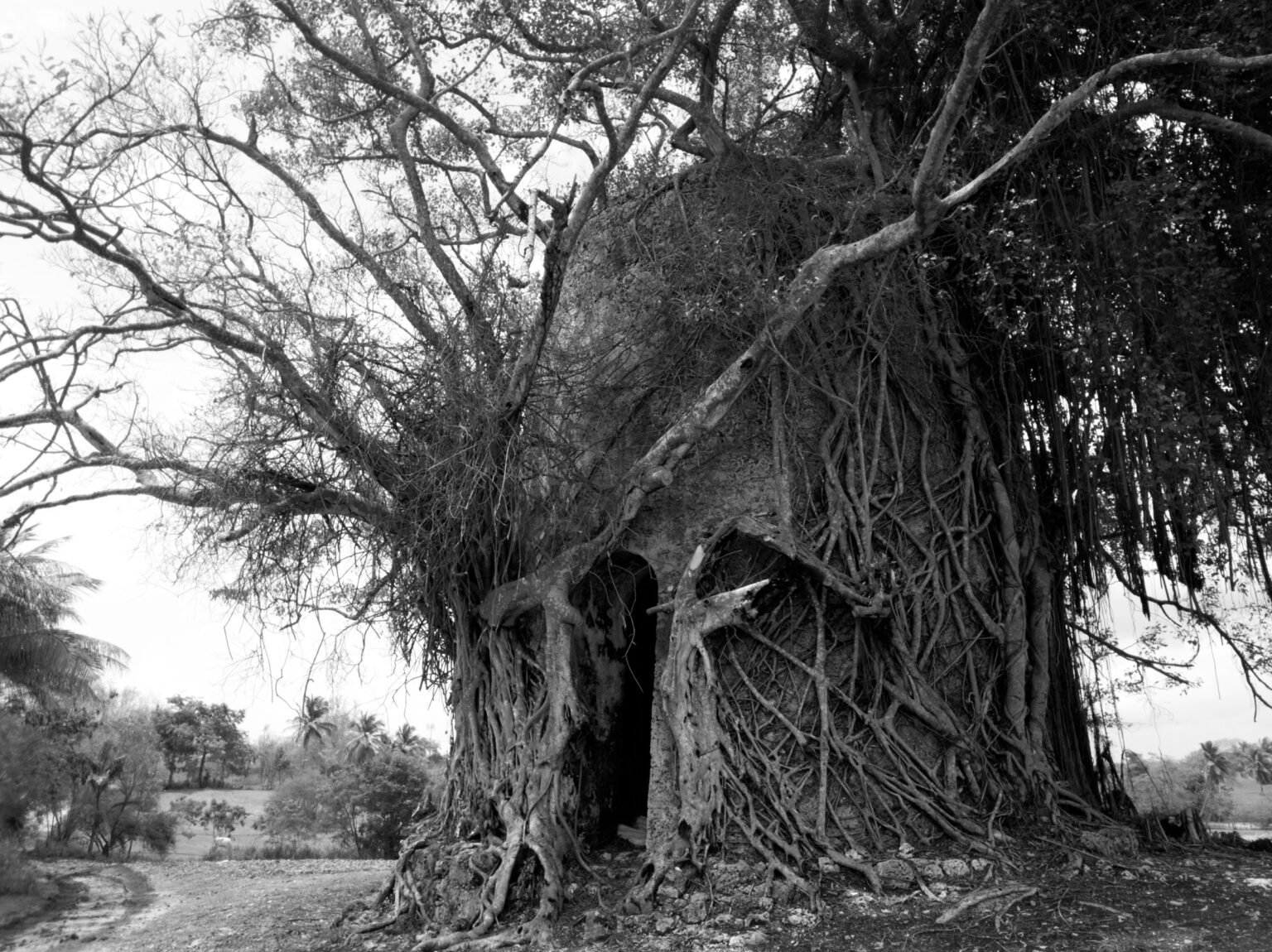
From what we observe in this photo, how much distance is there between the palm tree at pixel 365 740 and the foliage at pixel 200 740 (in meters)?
3.72

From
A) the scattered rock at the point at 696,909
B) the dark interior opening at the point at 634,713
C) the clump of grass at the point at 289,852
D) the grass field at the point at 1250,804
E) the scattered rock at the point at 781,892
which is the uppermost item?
the dark interior opening at the point at 634,713

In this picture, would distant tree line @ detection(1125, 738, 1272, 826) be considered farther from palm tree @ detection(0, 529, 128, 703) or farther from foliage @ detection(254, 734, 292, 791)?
foliage @ detection(254, 734, 292, 791)

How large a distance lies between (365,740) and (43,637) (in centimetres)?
1759

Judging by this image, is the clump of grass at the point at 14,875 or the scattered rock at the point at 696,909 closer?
the scattered rock at the point at 696,909

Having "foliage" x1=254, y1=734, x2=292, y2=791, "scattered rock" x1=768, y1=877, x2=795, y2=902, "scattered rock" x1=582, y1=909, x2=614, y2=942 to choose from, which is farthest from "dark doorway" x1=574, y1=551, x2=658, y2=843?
"foliage" x1=254, y1=734, x2=292, y2=791

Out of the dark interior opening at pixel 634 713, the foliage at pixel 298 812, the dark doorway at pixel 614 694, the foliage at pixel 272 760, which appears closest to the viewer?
the dark doorway at pixel 614 694

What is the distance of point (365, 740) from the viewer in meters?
32.7

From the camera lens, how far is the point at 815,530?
7.17 metres

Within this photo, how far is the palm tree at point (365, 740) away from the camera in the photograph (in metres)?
32.6

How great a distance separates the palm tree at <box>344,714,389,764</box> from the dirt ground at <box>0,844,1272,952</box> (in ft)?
84.0

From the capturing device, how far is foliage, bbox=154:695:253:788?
3238 centimetres

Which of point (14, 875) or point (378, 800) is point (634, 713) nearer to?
point (14, 875)

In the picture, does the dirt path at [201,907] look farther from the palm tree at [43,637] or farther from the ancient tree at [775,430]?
the palm tree at [43,637]

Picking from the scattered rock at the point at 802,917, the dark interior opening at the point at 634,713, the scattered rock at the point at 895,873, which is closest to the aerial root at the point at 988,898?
the scattered rock at the point at 895,873
